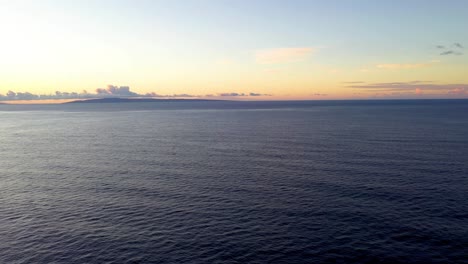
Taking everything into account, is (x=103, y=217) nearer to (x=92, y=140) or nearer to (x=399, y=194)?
(x=399, y=194)

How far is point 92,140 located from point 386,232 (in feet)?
466

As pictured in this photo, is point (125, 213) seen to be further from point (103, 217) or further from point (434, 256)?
point (434, 256)

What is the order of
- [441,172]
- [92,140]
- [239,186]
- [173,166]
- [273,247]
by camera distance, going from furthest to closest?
[92,140] → [173,166] → [441,172] → [239,186] → [273,247]

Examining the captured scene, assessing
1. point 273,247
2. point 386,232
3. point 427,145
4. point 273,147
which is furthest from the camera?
point 273,147

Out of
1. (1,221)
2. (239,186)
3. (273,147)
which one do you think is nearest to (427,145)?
(273,147)

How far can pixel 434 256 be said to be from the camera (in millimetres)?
50000

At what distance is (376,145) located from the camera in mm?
134250

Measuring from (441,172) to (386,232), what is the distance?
44.7 metres

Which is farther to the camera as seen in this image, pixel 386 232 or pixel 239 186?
pixel 239 186

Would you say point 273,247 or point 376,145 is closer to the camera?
point 273,247

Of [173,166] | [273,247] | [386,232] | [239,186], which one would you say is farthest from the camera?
[173,166]

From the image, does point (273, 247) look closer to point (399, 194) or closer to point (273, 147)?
point (399, 194)

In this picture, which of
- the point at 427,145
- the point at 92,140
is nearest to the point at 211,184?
the point at 427,145

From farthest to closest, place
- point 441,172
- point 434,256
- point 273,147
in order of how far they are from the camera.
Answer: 1. point 273,147
2. point 441,172
3. point 434,256
